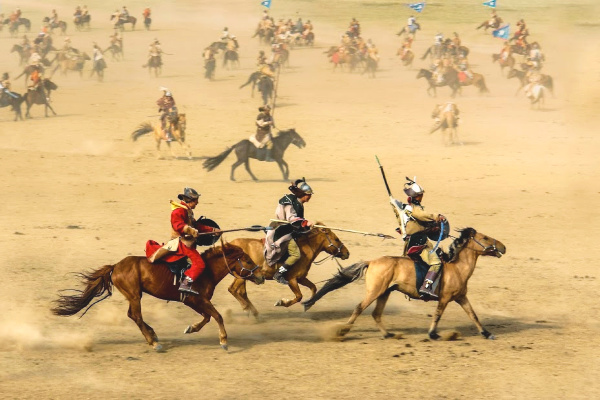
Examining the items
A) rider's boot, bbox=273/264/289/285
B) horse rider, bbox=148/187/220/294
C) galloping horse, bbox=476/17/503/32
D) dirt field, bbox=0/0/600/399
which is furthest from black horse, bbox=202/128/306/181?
galloping horse, bbox=476/17/503/32

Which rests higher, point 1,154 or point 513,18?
point 513,18

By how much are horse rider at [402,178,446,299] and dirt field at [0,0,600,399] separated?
930 mm

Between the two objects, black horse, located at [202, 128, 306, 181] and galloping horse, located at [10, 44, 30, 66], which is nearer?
black horse, located at [202, 128, 306, 181]

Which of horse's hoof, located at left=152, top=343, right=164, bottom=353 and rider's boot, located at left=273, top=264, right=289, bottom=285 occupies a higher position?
rider's boot, located at left=273, top=264, right=289, bottom=285

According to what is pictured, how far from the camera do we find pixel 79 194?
25.7 m

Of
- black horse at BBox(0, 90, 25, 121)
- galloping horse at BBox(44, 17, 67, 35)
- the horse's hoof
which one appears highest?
galloping horse at BBox(44, 17, 67, 35)

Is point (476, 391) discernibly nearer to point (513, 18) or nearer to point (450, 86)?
point (450, 86)

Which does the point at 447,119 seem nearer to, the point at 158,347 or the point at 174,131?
the point at 174,131

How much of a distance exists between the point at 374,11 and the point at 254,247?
51.2 m

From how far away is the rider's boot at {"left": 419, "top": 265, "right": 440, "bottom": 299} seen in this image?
1383cm

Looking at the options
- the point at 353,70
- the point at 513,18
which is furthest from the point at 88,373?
the point at 513,18

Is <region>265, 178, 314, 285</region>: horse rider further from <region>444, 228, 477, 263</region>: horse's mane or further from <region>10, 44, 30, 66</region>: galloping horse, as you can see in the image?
<region>10, 44, 30, 66</region>: galloping horse

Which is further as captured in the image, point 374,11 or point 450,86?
point 374,11

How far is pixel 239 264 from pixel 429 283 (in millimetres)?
2645
